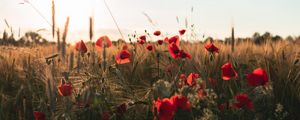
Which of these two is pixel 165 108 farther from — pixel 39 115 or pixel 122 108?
pixel 39 115

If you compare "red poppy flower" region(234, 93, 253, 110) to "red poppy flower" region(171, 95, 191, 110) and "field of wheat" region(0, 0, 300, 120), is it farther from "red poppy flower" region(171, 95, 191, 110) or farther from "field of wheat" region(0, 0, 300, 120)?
"red poppy flower" region(171, 95, 191, 110)

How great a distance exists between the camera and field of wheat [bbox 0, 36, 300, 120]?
233 centimetres

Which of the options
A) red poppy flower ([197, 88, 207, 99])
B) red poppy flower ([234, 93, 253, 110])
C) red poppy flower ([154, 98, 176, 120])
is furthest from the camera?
red poppy flower ([197, 88, 207, 99])

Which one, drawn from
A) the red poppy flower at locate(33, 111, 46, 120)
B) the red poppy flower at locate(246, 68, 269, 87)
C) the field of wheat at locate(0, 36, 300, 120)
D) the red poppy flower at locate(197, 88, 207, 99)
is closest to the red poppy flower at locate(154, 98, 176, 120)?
the field of wheat at locate(0, 36, 300, 120)

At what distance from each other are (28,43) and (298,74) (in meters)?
2.63

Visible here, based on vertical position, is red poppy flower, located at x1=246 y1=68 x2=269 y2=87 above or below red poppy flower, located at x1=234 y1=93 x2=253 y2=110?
above

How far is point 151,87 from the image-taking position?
2.97 metres

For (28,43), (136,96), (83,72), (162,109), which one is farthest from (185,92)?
(28,43)

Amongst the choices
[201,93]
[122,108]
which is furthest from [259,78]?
[122,108]

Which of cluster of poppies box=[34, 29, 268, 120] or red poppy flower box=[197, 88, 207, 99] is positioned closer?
cluster of poppies box=[34, 29, 268, 120]

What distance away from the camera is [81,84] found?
2838mm

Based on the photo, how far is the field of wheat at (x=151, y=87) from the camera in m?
2.33

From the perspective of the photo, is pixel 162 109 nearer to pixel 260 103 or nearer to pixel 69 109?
pixel 69 109

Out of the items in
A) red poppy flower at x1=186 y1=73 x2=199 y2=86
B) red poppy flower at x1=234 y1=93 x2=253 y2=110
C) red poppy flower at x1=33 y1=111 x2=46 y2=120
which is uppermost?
red poppy flower at x1=186 y1=73 x2=199 y2=86
